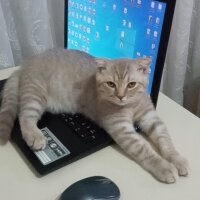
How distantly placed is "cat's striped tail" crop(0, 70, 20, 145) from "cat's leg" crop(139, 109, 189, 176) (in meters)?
0.35

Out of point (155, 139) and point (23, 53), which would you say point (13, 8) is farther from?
point (155, 139)

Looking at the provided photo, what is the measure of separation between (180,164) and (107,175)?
0.16 m

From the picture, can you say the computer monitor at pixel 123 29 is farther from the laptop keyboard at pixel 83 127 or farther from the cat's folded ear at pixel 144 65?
the laptop keyboard at pixel 83 127

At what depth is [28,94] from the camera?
868mm

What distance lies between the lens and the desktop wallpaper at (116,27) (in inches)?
29.5

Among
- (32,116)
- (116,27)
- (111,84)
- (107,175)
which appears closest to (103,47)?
(116,27)

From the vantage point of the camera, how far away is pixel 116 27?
0.86 meters

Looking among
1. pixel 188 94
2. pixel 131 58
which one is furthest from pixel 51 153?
pixel 188 94

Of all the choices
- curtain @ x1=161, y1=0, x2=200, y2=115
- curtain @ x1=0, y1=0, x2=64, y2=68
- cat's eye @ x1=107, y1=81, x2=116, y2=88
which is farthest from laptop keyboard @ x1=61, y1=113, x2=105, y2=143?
curtain @ x1=161, y1=0, x2=200, y2=115

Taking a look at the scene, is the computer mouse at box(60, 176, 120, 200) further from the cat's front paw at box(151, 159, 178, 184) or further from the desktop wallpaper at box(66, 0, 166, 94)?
the desktop wallpaper at box(66, 0, 166, 94)

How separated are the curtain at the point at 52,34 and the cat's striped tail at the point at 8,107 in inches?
8.5

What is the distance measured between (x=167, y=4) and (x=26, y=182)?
508mm

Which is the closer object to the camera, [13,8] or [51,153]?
[51,153]

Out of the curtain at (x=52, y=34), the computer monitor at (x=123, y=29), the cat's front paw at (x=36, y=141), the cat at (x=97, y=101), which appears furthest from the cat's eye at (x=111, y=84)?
the curtain at (x=52, y=34)
